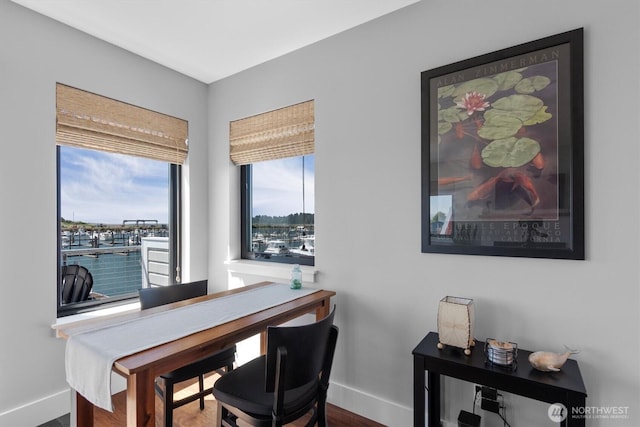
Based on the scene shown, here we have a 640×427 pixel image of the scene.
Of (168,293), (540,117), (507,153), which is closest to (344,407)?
(168,293)

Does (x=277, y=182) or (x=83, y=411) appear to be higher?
(x=277, y=182)

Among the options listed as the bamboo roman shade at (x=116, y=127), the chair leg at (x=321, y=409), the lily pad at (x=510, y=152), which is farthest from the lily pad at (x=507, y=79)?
the bamboo roman shade at (x=116, y=127)

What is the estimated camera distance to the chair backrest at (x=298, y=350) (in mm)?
1290

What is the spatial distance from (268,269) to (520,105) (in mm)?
1993

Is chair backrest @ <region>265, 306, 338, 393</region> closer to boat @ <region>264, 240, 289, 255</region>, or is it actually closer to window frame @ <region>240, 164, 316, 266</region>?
boat @ <region>264, 240, 289, 255</region>

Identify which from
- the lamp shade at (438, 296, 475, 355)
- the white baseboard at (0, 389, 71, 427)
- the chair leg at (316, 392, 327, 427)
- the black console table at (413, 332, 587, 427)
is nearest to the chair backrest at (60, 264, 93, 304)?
the white baseboard at (0, 389, 71, 427)

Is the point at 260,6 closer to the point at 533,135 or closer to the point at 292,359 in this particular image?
the point at 533,135

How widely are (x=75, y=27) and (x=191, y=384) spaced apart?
266 cm

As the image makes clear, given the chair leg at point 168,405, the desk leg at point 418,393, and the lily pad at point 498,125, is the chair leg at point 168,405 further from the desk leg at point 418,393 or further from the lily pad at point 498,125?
the lily pad at point 498,125

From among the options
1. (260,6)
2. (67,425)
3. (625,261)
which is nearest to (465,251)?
(625,261)

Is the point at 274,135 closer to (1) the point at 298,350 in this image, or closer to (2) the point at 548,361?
(1) the point at 298,350

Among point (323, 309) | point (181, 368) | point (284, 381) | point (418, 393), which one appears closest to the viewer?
point (284, 381)

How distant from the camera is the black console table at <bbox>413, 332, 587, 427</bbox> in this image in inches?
49.0

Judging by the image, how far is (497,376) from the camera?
53.7 inches
